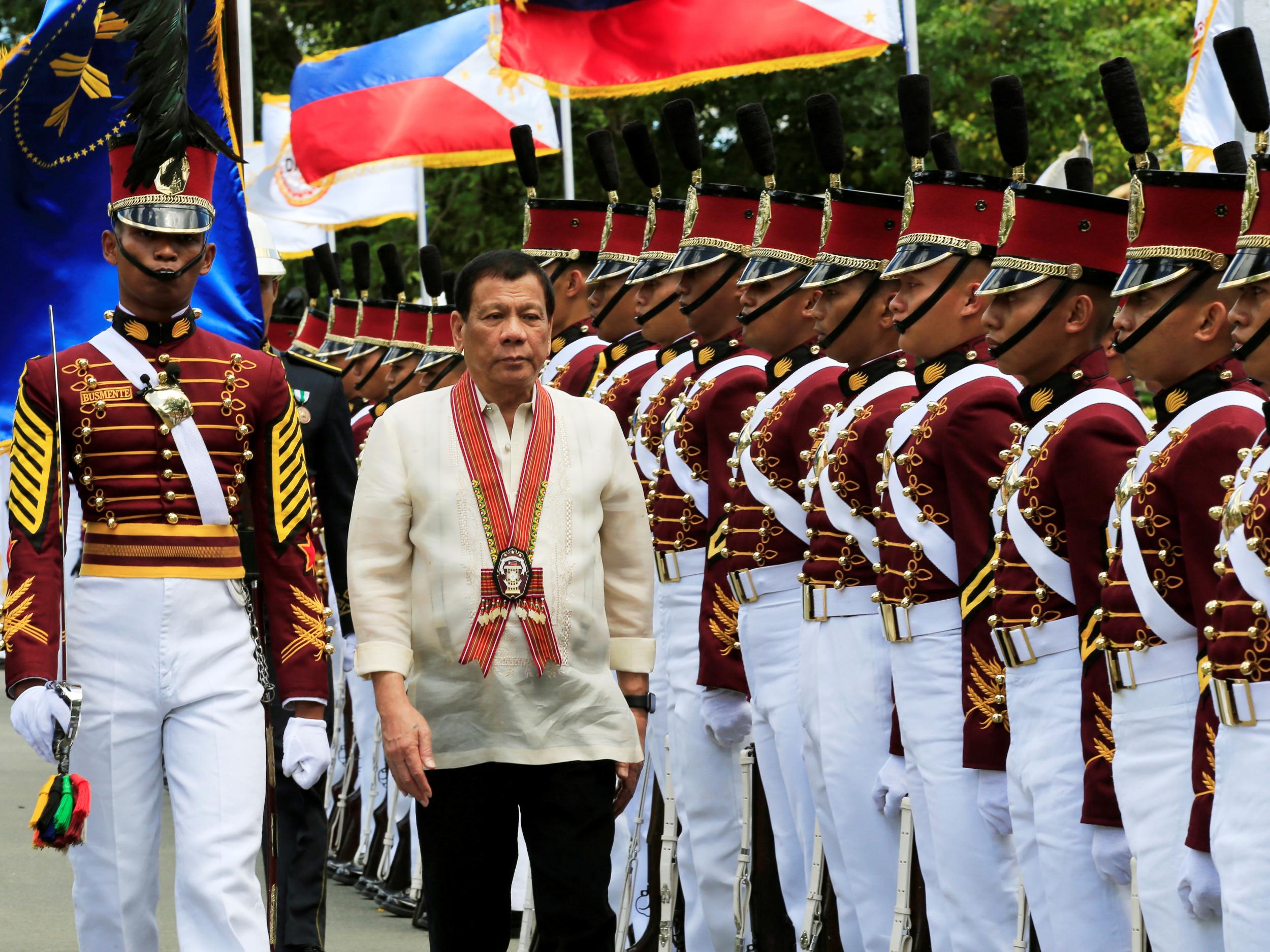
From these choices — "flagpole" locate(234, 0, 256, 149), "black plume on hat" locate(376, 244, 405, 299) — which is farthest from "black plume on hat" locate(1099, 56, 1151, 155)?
"black plume on hat" locate(376, 244, 405, 299)

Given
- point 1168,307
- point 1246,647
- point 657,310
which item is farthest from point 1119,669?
point 657,310

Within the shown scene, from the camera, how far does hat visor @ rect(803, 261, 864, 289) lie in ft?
21.2

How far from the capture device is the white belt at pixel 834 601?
6.18 m

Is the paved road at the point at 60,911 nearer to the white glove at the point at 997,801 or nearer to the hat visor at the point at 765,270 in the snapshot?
the hat visor at the point at 765,270

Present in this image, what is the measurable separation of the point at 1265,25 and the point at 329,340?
6391 millimetres

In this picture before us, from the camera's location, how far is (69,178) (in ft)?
22.1

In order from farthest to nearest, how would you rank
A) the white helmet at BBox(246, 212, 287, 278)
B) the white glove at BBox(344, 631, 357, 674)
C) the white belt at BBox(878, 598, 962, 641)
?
1. the white glove at BBox(344, 631, 357, 674)
2. the white helmet at BBox(246, 212, 287, 278)
3. the white belt at BBox(878, 598, 962, 641)

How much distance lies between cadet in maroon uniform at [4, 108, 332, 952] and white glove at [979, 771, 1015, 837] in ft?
5.45

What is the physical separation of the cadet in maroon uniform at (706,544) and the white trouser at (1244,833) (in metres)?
2.94

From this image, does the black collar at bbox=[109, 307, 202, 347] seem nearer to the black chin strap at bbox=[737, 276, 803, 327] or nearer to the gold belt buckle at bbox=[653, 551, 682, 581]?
the black chin strap at bbox=[737, 276, 803, 327]

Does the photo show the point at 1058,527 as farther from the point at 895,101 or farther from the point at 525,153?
the point at 895,101

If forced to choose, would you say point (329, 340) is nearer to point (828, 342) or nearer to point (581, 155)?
point (828, 342)

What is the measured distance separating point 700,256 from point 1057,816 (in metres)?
2.99

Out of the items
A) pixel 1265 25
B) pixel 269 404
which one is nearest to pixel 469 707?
pixel 269 404
